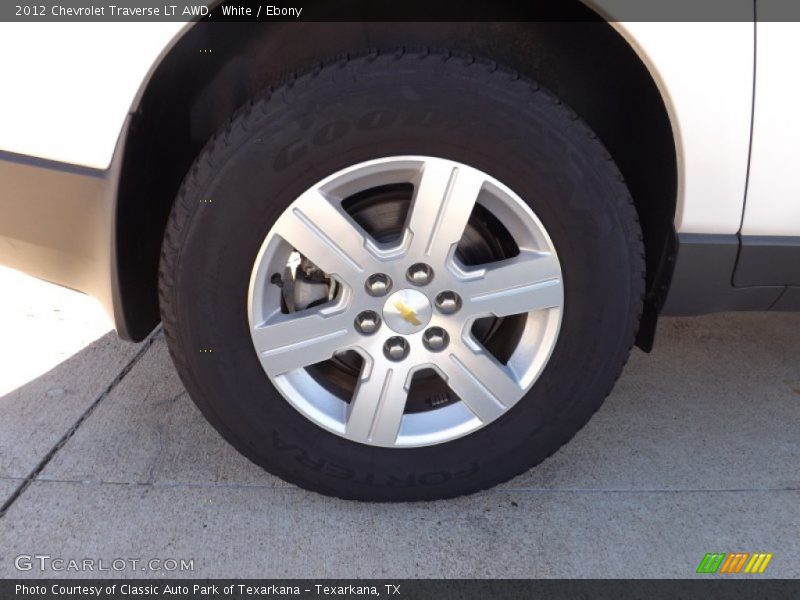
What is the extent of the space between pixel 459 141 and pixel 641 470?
1.11 m

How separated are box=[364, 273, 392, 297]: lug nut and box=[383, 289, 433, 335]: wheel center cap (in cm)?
3

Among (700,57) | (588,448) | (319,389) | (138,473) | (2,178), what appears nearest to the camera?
(700,57)

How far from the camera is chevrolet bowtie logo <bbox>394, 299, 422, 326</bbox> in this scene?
1.70 m

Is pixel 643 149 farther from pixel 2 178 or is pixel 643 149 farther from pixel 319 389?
pixel 2 178

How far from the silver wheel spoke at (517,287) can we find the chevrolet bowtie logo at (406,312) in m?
0.13

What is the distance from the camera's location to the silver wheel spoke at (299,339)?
67.2 inches

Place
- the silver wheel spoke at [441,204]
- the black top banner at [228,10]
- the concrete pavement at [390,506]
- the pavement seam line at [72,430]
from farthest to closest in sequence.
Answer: the pavement seam line at [72,430]
the concrete pavement at [390,506]
the silver wheel spoke at [441,204]
the black top banner at [228,10]

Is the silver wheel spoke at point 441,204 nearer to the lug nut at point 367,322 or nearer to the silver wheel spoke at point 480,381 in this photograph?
the lug nut at point 367,322

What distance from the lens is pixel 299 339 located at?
172 cm

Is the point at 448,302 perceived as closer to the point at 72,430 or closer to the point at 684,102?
the point at 684,102

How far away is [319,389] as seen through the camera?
1.83 m

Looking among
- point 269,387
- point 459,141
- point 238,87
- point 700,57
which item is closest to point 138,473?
point 269,387
